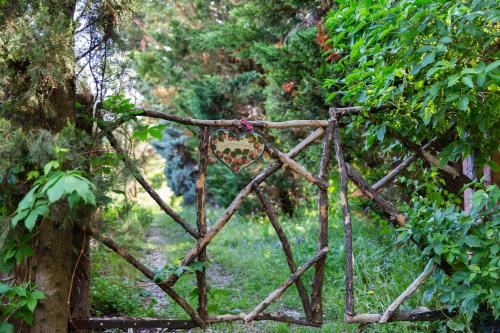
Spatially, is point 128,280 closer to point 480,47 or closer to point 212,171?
point 480,47

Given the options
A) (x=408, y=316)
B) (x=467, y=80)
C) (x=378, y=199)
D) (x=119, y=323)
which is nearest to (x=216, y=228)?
(x=119, y=323)

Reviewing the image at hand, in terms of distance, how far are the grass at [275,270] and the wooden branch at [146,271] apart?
14cm

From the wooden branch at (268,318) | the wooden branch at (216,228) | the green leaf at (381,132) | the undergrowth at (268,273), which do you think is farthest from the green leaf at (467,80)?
the wooden branch at (268,318)

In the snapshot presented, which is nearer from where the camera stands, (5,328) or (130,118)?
(5,328)

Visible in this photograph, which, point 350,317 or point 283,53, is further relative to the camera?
point 283,53

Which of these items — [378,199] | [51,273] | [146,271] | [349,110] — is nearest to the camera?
[51,273]

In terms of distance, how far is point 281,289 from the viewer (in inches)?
126

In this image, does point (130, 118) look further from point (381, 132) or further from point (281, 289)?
point (381, 132)

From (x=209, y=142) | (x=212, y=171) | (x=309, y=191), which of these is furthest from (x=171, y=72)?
(x=209, y=142)

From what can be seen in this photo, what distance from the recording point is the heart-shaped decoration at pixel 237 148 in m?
3.21

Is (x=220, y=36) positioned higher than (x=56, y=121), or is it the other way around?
(x=220, y=36)

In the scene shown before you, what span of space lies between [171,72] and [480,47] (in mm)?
8696

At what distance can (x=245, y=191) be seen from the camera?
3203 mm

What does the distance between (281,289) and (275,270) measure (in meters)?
2.66
